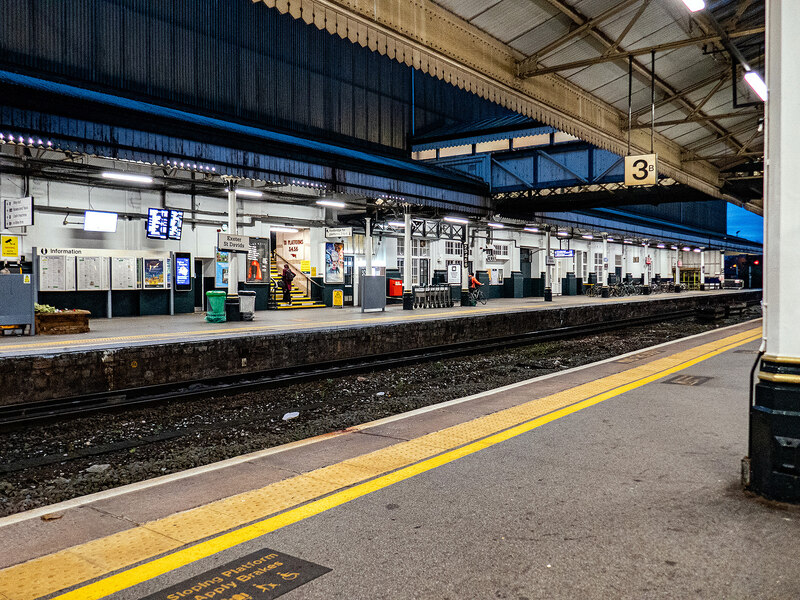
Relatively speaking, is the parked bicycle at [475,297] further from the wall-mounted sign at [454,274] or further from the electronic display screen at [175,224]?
the electronic display screen at [175,224]

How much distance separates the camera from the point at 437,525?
339 cm

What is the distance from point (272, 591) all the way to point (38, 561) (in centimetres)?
132

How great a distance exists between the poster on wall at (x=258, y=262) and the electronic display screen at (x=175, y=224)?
340cm

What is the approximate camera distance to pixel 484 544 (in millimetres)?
3141

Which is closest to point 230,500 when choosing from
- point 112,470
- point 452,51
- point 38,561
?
point 38,561

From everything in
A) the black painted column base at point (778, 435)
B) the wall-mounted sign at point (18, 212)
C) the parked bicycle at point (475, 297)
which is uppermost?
the wall-mounted sign at point (18, 212)

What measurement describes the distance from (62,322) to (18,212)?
120 inches

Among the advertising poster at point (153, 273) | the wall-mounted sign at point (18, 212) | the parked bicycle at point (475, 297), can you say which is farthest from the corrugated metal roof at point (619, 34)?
the parked bicycle at point (475, 297)

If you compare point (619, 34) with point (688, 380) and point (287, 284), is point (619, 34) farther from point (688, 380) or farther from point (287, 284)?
point (287, 284)

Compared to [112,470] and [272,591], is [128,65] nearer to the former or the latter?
[112,470]

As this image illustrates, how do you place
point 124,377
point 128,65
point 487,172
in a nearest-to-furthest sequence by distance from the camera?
point 124,377, point 128,65, point 487,172

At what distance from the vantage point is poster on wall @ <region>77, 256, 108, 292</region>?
17.5 metres

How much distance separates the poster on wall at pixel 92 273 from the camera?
17.5 meters

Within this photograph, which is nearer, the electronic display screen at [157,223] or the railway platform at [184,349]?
the railway platform at [184,349]
